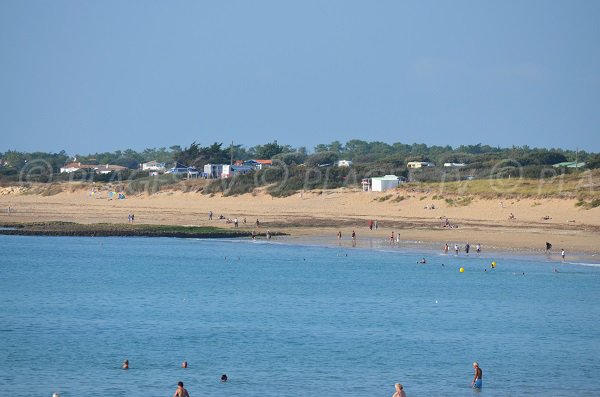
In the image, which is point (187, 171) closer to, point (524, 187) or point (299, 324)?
point (524, 187)

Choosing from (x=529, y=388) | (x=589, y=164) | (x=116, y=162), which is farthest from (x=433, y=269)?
(x=116, y=162)

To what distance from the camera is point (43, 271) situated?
49.5 meters

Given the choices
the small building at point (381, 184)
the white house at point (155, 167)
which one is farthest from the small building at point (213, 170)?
the small building at point (381, 184)

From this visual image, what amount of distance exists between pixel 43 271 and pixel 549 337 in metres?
28.4

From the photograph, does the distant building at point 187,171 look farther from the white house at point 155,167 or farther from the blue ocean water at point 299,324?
the blue ocean water at point 299,324

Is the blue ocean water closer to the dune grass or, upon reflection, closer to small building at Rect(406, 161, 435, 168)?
the dune grass

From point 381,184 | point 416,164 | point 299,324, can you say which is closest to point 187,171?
point 416,164

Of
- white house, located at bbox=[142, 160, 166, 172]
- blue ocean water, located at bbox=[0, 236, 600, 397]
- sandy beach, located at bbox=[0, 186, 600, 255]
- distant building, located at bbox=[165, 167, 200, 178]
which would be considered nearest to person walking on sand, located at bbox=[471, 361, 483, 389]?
blue ocean water, located at bbox=[0, 236, 600, 397]

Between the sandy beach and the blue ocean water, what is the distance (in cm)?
640

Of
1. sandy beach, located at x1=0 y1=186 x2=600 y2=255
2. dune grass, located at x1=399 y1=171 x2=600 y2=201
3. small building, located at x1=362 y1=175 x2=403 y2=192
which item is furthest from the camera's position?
small building, located at x1=362 y1=175 x2=403 y2=192

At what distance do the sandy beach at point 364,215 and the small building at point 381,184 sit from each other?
4.79 ft

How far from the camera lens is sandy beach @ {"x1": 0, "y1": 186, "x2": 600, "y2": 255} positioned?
58000mm

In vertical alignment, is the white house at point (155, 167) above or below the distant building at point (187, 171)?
above

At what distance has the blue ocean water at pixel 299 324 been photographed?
25.2m
